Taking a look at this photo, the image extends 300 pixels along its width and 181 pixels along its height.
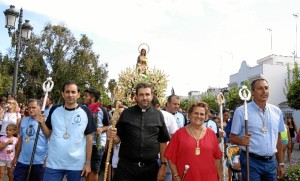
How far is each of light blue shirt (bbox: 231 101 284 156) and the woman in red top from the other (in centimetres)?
60

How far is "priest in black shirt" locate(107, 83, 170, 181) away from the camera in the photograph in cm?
464

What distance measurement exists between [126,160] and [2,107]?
671 cm

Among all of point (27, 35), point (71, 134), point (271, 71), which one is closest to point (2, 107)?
point (27, 35)

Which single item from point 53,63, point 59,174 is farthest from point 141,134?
point 53,63

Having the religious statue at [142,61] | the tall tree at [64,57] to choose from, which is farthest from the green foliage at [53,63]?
the religious statue at [142,61]

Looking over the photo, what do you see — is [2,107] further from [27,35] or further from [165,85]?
[165,85]

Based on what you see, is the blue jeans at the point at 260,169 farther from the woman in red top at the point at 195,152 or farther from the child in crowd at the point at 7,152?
the child in crowd at the point at 7,152

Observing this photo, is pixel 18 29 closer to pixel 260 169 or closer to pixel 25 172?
pixel 25 172

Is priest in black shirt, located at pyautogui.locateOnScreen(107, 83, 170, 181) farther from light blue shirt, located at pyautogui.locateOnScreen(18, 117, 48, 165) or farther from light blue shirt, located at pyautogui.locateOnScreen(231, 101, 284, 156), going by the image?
light blue shirt, located at pyautogui.locateOnScreen(18, 117, 48, 165)

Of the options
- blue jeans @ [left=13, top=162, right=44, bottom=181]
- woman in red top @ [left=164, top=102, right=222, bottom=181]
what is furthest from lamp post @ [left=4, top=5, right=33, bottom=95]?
woman in red top @ [left=164, top=102, right=222, bottom=181]

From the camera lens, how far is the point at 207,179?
14.3ft

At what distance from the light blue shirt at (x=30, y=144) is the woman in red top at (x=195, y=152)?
88.5 inches

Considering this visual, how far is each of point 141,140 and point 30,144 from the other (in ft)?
7.08

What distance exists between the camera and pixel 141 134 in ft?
15.4
